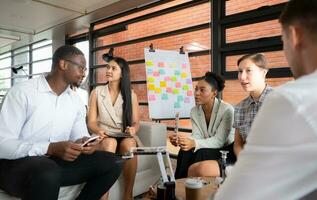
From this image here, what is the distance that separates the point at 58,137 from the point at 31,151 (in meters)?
0.28

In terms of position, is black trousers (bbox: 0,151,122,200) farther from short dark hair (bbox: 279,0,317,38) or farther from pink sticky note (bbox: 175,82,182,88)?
pink sticky note (bbox: 175,82,182,88)

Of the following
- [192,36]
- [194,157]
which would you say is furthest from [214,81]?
[192,36]

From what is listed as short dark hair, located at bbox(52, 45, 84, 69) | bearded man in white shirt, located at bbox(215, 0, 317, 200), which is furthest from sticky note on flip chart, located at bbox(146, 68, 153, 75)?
bearded man in white shirt, located at bbox(215, 0, 317, 200)

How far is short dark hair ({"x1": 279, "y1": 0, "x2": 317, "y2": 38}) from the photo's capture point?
635 millimetres

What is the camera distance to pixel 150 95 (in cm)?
327

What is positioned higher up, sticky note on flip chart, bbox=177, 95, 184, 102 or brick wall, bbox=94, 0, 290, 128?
brick wall, bbox=94, 0, 290, 128

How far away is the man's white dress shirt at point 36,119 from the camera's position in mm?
1619

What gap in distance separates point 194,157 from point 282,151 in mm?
1942

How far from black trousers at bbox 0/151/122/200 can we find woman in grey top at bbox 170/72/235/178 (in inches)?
27.3

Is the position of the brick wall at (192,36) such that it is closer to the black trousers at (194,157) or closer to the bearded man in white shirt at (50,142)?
the black trousers at (194,157)

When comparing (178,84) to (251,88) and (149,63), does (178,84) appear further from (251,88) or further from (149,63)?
(251,88)

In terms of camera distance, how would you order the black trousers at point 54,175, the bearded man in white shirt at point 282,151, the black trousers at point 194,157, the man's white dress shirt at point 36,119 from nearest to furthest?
the bearded man in white shirt at point 282,151
the black trousers at point 54,175
the man's white dress shirt at point 36,119
the black trousers at point 194,157

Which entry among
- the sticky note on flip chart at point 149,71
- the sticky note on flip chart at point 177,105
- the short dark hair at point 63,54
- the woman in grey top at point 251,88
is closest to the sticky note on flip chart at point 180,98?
the sticky note on flip chart at point 177,105

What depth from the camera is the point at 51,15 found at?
15.8ft
